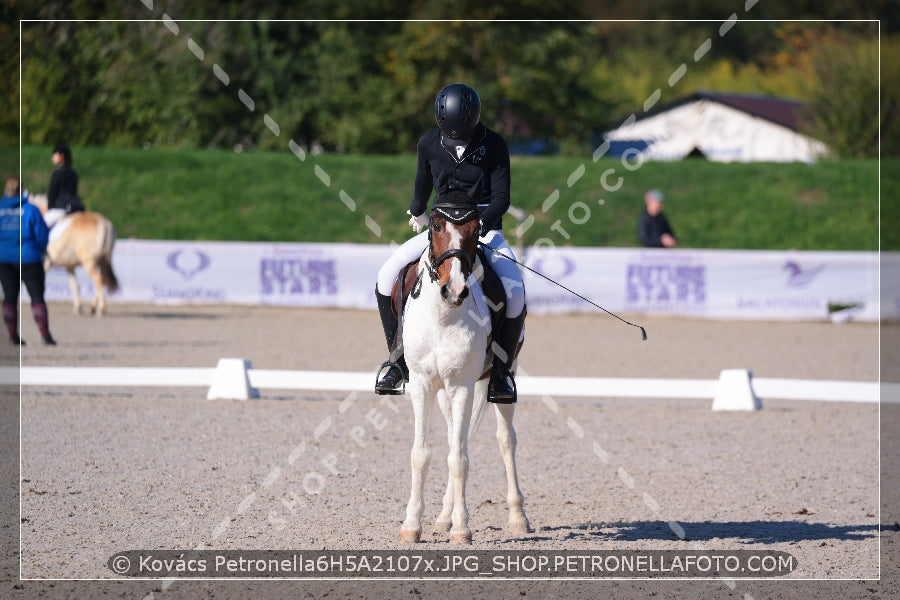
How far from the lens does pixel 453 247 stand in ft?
19.6

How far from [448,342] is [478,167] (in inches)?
39.3

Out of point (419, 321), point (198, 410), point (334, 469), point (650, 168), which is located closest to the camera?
point (419, 321)

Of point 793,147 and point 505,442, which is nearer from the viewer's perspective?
point 505,442

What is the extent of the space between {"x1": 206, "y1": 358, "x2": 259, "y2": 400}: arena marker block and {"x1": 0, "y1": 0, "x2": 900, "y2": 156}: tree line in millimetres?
21514

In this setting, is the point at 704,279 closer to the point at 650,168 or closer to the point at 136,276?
the point at 650,168

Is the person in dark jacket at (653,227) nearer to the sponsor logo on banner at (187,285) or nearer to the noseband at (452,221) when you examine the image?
the sponsor logo on banner at (187,285)

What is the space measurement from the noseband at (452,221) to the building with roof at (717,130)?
1345 inches

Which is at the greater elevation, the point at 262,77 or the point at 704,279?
the point at 262,77

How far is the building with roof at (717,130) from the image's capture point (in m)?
41.4

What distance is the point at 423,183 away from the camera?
258 inches

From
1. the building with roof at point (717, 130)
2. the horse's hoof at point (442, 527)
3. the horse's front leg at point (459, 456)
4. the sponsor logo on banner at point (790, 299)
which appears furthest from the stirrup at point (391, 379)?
the building with roof at point (717, 130)

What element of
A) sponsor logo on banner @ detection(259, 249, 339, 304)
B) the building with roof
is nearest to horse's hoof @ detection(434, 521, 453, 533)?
sponsor logo on banner @ detection(259, 249, 339, 304)

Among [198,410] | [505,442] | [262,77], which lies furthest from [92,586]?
[262,77]

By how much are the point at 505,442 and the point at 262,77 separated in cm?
2861
